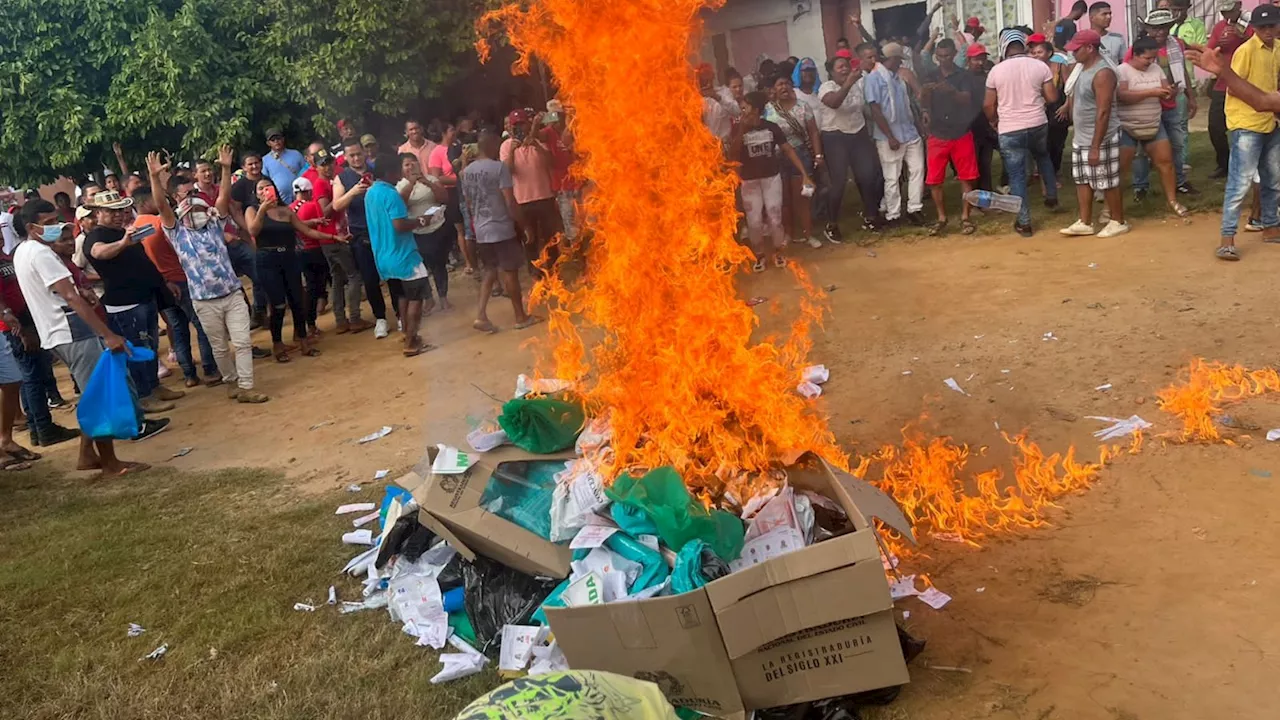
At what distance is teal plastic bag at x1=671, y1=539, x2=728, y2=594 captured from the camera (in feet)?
11.9

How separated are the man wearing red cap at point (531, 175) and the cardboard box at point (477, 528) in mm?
6412

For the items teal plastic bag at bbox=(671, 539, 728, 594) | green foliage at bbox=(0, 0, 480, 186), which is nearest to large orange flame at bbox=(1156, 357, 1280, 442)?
teal plastic bag at bbox=(671, 539, 728, 594)

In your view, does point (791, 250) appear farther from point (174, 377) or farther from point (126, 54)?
point (126, 54)

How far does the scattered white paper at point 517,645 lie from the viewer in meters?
3.97

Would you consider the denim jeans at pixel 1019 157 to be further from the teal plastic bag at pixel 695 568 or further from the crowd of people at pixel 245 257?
the teal plastic bag at pixel 695 568

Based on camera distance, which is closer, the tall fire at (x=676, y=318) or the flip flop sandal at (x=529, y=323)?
the tall fire at (x=676, y=318)

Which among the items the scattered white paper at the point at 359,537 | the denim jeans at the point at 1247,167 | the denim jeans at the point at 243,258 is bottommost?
the scattered white paper at the point at 359,537

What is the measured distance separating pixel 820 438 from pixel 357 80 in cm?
1159

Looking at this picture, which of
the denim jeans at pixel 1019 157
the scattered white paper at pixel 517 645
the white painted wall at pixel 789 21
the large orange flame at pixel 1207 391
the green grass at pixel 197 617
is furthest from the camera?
the white painted wall at pixel 789 21

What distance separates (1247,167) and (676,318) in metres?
6.13

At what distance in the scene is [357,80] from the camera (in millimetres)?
14297

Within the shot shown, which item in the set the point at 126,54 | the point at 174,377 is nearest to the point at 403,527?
the point at 174,377

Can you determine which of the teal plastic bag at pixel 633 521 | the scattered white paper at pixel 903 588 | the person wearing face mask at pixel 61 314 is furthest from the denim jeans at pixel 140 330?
the scattered white paper at pixel 903 588

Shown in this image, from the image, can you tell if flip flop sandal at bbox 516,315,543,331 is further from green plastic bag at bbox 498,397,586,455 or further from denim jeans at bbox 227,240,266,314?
green plastic bag at bbox 498,397,586,455
